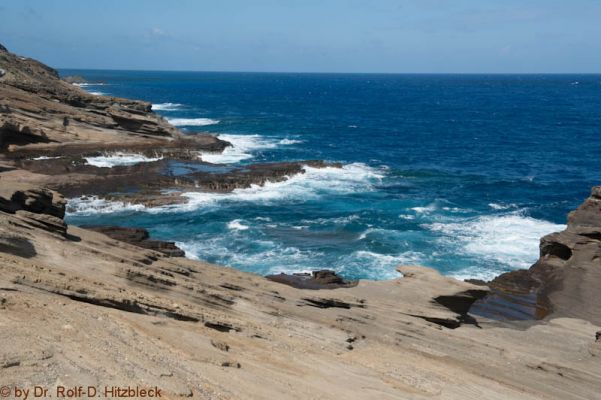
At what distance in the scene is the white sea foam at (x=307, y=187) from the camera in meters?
52.8

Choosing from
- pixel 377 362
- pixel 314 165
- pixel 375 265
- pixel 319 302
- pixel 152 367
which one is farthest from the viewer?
pixel 314 165

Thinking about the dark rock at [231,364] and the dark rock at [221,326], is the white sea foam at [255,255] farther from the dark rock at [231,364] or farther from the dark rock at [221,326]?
the dark rock at [231,364]

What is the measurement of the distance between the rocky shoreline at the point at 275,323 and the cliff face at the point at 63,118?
108 ft

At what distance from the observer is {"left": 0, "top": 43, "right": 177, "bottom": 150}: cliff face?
6206 centimetres

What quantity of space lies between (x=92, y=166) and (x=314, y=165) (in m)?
23.8

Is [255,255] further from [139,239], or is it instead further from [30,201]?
[30,201]

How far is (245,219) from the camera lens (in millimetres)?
46875

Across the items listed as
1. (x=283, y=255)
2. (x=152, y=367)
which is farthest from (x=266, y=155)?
(x=152, y=367)

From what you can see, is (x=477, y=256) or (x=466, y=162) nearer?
(x=477, y=256)

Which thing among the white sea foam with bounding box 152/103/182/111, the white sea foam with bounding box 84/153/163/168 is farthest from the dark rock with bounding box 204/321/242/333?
the white sea foam with bounding box 152/103/182/111

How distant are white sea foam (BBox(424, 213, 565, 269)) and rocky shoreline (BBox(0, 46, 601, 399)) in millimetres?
4432

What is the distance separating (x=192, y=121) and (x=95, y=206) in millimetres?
64508

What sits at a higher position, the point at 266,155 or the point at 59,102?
the point at 59,102

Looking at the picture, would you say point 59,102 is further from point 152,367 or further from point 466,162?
point 152,367
